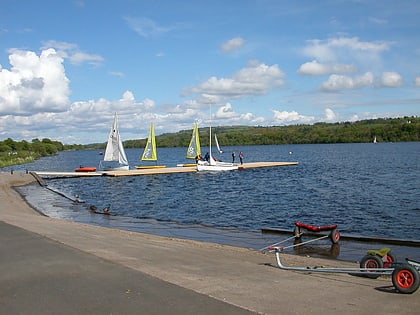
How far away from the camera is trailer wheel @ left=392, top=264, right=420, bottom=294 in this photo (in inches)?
303

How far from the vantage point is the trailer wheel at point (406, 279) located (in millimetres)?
7691

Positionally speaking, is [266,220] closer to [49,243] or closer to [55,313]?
[49,243]

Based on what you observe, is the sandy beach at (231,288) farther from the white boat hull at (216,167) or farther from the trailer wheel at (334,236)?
the white boat hull at (216,167)

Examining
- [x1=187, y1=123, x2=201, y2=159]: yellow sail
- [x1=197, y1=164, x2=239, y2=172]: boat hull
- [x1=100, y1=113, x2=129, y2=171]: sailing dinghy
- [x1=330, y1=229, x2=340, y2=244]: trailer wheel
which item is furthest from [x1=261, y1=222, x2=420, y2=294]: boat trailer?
[x1=187, y1=123, x2=201, y2=159]: yellow sail

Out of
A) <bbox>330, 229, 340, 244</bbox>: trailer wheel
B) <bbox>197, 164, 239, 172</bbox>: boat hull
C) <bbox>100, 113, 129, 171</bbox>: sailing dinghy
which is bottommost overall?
<bbox>330, 229, 340, 244</bbox>: trailer wheel

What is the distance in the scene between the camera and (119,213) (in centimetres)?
2936

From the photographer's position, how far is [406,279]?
7836 mm

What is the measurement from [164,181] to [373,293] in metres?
44.0

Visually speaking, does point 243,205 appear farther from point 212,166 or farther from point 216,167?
point 216,167

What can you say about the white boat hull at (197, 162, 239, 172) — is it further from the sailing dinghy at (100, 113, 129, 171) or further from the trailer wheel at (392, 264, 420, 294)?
the trailer wheel at (392, 264, 420, 294)

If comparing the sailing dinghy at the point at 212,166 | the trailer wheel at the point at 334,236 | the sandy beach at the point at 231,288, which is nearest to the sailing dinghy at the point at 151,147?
the sailing dinghy at the point at 212,166

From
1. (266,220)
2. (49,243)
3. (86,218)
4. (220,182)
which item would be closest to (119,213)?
(86,218)

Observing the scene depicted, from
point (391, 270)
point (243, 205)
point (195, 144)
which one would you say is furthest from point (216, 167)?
point (391, 270)

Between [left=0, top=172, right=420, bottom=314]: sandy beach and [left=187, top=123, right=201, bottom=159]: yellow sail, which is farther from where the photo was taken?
[left=187, top=123, right=201, bottom=159]: yellow sail
